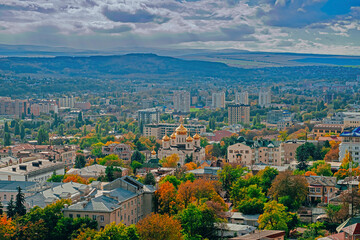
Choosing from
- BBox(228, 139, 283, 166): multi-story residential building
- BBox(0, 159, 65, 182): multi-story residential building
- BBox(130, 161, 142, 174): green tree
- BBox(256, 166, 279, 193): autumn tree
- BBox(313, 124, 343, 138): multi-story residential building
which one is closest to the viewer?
BBox(256, 166, 279, 193): autumn tree

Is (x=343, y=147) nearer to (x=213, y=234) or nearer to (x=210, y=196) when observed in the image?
(x=210, y=196)

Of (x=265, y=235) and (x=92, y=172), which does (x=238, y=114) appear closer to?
(x=92, y=172)

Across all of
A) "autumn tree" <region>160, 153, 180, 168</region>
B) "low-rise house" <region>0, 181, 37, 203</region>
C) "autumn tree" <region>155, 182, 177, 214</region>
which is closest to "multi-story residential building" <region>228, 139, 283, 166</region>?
"autumn tree" <region>160, 153, 180, 168</region>

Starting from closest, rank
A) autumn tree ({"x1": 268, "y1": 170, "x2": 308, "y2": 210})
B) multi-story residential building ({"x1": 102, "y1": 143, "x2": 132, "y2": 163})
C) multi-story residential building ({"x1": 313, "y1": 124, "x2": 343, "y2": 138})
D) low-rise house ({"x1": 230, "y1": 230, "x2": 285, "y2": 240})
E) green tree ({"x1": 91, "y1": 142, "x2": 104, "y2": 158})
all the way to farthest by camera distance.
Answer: low-rise house ({"x1": 230, "y1": 230, "x2": 285, "y2": 240}) → autumn tree ({"x1": 268, "y1": 170, "x2": 308, "y2": 210}) → multi-story residential building ({"x1": 102, "y1": 143, "x2": 132, "y2": 163}) → green tree ({"x1": 91, "y1": 142, "x2": 104, "y2": 158}) → multi-story residential building ({"x1": 313, "y1": 124, "x2": 343, "y2": 138})

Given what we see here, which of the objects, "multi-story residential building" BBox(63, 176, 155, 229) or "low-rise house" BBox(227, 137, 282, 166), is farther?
"low-rise house" BBox(227, 137, 282, 166)

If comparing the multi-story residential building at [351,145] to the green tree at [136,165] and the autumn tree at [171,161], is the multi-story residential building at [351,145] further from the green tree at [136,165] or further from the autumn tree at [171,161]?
the green tree at [136,165]

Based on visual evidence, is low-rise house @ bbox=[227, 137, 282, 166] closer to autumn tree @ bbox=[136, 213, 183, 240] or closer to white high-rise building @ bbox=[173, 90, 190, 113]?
autumn tree @ bbox=[136, 213, 183, 240]

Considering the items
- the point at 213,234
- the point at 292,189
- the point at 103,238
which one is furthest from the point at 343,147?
the point at 103,238

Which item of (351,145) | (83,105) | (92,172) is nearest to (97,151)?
(92,172)
